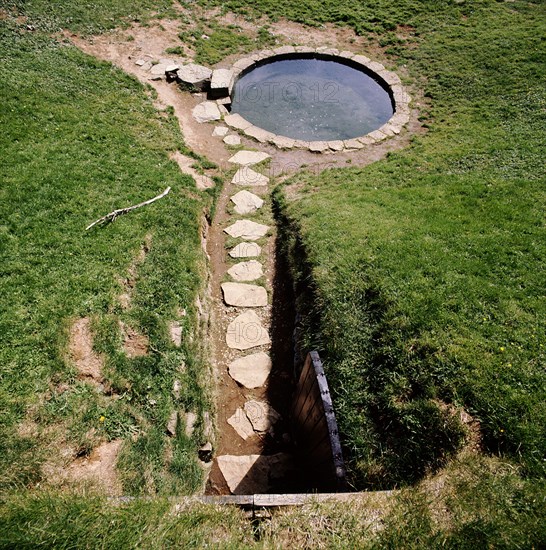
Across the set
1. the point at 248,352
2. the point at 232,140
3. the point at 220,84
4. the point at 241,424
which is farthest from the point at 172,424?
the point at 220,84

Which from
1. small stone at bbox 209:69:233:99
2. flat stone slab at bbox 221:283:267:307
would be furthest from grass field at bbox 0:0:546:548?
small stone at bbox 209:69:233:99

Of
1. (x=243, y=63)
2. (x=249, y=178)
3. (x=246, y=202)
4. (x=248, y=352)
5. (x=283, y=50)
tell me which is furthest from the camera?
(x=283, y=50)

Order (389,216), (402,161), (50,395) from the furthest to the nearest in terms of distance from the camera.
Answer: (402,161) < (389,216) < (50,395)

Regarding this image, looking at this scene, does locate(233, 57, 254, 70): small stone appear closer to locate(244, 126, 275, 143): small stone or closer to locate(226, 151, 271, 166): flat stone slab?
locate(244, 126, 275, 143): small stone

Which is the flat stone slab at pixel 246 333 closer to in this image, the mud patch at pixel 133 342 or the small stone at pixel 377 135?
the mud patch at pixel 133 342

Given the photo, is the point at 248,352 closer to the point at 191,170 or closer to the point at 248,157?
the point at 191,170

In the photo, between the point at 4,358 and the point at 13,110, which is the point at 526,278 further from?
the point at 13,110

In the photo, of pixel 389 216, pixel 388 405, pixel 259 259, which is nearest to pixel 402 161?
pixel 389 216
